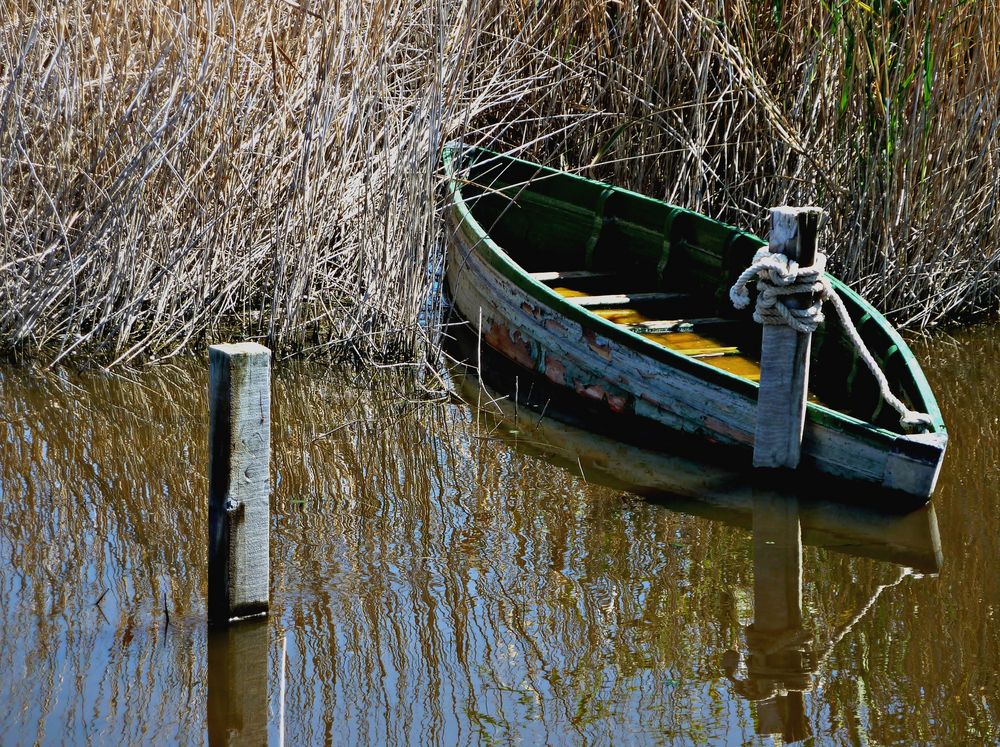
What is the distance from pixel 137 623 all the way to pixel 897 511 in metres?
2.86

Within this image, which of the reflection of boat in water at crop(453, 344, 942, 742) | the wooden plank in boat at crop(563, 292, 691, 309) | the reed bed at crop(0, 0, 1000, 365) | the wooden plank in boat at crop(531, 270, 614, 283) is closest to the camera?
the reflection of boat in water at crop(453, 344, 942, 742)

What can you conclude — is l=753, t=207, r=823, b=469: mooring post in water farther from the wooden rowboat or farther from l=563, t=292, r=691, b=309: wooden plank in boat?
l=563, t=292, r=691, b=309: wooden plank in boat

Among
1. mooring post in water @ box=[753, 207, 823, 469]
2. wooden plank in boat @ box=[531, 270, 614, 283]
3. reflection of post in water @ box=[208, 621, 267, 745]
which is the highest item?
wooden plank in boat @ box=[531, 270, 614, 283]

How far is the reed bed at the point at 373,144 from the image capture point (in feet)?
19.3

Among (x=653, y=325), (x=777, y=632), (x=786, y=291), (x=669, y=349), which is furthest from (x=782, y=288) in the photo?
(x=777, y=632)

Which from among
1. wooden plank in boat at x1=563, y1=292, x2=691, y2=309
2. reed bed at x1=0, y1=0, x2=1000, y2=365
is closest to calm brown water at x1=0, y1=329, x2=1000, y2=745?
reed bed at x1=0, y1=0, x2=1000, y2=365

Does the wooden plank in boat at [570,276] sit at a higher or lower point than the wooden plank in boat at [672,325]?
higher

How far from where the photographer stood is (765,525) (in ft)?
15.7

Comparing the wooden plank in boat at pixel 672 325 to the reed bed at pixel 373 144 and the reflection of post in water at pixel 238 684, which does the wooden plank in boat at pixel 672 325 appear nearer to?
the reed bed at pixel 373 144

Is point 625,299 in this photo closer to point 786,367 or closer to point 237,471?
point 786,367

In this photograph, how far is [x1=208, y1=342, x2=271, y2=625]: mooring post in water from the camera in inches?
134

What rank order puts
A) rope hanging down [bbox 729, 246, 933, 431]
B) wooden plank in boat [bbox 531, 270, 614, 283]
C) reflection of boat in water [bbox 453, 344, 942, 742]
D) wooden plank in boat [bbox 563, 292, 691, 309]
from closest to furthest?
reflection of boat in water [bbox 453, 344, 942, 742] < rope hanging down [bbox 729, 246, 933, 431] < wooden plank in boat [bbox 563, 292, 691, 309] < wooden plank in boat [bbox 531, 270, 614, 283]

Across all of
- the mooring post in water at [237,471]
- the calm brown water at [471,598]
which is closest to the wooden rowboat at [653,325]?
the calm brown water at [471,598]

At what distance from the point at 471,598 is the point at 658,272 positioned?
3267 millimetres
